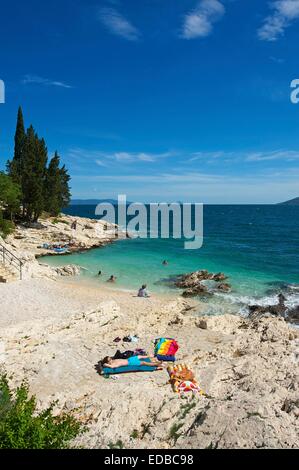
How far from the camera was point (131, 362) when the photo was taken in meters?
12.7

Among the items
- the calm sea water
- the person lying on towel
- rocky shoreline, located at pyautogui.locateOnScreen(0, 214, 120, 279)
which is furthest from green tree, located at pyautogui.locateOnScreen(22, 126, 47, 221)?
the person lying on towel

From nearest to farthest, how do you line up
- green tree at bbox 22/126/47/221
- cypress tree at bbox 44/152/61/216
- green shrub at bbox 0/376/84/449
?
1. green shrub at bbox 0/376/84/449
2. green tree at bbox 22/126/47/221
3. cypress tree at bbox 44/152/61/216

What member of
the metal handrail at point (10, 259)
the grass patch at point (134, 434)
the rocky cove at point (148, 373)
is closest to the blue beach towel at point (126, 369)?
the rocky cove at point (148, 373)

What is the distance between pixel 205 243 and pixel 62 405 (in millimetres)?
48903

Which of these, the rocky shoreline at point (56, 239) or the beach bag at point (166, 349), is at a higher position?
the rocky shoreline at point (56, 239)

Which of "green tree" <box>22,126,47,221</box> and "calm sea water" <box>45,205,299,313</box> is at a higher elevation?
"green tree" <box>22,126,47,221</box>

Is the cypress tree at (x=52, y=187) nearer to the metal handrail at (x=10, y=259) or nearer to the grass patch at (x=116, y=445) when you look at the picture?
the metal handrail at (x=10, y=259)

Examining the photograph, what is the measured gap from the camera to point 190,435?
24.6 feet

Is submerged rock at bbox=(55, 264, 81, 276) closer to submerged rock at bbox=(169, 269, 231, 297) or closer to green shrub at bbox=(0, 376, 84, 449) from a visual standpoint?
submerged rock at bbox=(169, 269, 231, 297)

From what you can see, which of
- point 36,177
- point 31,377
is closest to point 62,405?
point 31,377

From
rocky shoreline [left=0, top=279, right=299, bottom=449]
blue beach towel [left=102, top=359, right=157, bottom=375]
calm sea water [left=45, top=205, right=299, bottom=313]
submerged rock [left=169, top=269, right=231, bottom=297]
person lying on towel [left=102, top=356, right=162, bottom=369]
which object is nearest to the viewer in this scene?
rocky shoreline [left=0, top=279, right=299, bottom=449]

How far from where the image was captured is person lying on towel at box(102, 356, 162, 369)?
12.4 m

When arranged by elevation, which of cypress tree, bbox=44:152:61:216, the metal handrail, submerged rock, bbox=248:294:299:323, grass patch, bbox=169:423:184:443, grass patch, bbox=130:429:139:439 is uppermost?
cypress tree, bbox=44:152:61:216

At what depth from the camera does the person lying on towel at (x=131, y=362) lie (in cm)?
1235
